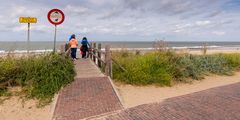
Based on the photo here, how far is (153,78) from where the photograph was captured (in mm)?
8969

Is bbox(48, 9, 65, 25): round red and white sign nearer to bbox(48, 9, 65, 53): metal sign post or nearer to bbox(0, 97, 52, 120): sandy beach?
bbox(48, 9, 65, 53): metal sign post

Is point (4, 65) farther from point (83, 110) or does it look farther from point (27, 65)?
point (83, 110)

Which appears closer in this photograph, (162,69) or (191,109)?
(191,109)

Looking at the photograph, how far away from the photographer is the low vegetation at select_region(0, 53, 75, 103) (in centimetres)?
686

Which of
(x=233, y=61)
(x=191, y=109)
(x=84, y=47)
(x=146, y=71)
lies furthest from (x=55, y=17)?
(x=233, y=61)

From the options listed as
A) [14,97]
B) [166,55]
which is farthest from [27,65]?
[166,55]

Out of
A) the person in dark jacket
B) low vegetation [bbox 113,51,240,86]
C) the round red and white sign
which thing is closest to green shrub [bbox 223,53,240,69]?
low vegetation [bbox 113,51,240,86]

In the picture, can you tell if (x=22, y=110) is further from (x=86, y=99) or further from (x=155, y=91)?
(x=155, y=91)

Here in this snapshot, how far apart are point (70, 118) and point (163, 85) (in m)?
4.74

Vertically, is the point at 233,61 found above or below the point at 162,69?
above

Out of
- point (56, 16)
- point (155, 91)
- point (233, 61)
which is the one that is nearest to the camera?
point (155, 91)

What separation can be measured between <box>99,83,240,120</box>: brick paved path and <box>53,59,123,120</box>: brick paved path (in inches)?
22.2

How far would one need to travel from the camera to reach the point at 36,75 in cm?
724

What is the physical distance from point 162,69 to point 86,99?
4225 millimetres
